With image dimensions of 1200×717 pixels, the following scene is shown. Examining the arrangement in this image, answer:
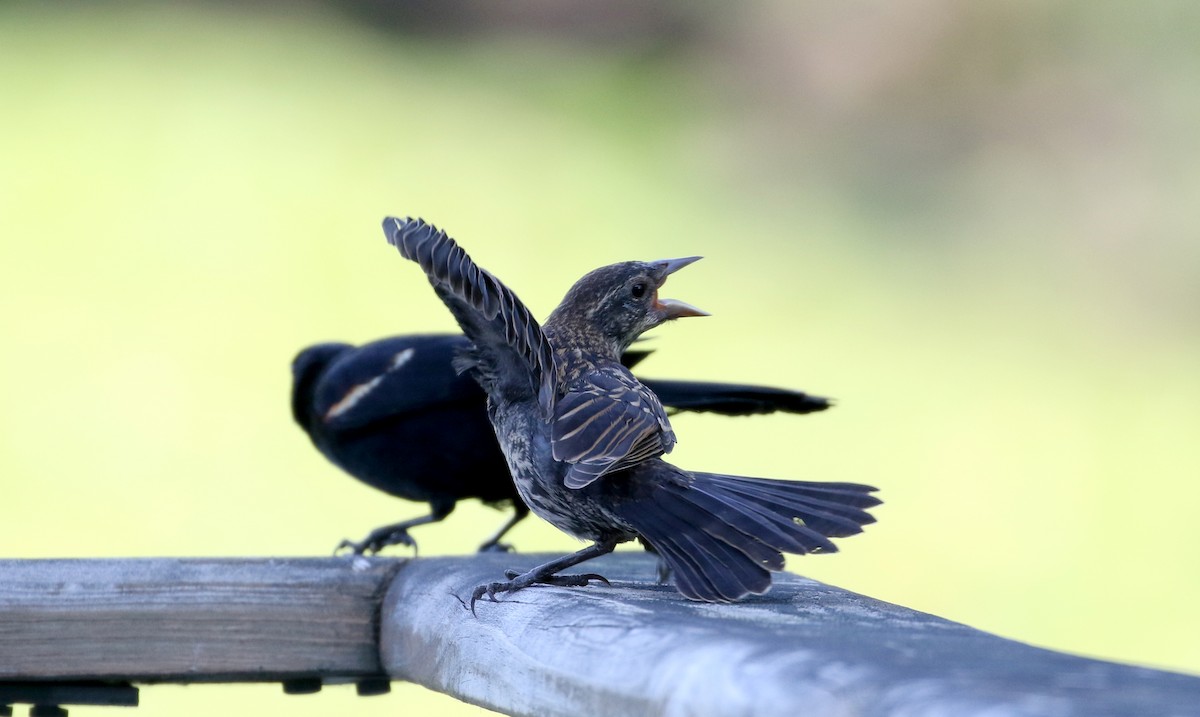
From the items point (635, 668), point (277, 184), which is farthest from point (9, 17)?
point (635, 668)

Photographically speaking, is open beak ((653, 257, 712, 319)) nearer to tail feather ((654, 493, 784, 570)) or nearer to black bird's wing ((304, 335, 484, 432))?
tail feather ((654, 493, 784, 570))

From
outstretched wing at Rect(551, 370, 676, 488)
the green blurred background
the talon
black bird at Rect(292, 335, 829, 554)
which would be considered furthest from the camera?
the green blurred background

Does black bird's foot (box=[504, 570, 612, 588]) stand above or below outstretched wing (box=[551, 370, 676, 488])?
below

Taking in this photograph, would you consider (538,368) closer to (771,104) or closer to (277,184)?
(277,184)

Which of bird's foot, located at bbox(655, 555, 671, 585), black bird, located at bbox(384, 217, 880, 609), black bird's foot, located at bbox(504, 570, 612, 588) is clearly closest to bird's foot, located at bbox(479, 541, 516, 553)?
bird's foot, located at bbox(655, 555, 671, 585)

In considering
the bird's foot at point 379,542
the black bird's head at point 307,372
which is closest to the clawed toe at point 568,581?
the bird's foot at point 379,542

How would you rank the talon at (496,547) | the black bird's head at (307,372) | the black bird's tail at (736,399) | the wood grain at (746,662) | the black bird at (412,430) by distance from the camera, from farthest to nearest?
the black bird's head at (307,372)
the black bird at (412,430)
the talon at (496,547)
the black bird's tail at (736,399)
the wood grain at (746,662)

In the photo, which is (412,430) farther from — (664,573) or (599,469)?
(599,469)

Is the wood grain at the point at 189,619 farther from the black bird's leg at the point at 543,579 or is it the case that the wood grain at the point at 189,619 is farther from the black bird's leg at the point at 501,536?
the black bird's leg at the point at 501,536
